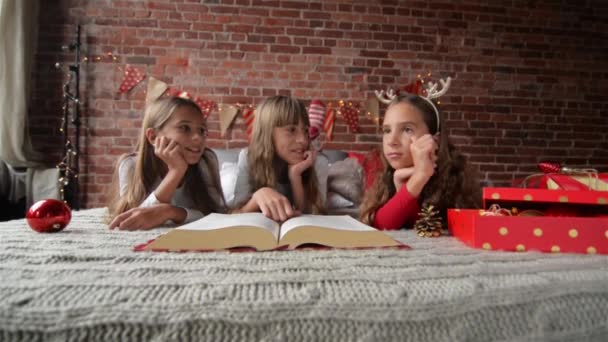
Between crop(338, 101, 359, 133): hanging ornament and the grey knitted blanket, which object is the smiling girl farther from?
crop(338, 101, 359, 133): hanging ornament

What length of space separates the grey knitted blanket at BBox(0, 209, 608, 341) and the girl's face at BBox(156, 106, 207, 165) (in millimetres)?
512

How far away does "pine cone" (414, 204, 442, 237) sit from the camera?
899 mm

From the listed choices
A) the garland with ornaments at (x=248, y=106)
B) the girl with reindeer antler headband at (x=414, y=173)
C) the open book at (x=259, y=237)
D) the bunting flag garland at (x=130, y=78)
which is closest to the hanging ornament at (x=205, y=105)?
the garland with ornaments at (x=248, y=106)

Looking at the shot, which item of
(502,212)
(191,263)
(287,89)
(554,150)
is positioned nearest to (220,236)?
(191,263)

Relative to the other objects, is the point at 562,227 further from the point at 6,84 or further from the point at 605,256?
the point at 6,84

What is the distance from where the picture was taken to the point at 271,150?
123 cm

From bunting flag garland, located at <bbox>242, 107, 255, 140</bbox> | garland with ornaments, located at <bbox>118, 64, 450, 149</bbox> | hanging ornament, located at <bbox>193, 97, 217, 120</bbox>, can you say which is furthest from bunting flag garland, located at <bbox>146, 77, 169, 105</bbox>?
bunting flag garland, located at <bbox>242, 107, 255, 140</bbox>

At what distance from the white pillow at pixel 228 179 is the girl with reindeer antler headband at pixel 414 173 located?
79cm

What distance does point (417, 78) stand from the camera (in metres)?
2.64

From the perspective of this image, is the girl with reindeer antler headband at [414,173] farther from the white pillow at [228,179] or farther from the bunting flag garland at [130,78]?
the bunting flag garland at [130,78]

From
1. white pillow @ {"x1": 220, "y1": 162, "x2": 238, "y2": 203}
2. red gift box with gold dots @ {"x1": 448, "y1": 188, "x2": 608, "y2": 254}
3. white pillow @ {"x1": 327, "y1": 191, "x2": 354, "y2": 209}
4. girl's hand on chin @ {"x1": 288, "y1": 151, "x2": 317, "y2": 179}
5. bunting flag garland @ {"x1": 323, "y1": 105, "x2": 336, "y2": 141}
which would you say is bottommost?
white pillow @ {"x1": 327, "y1": 191, "x2": 354, "y2": 209}

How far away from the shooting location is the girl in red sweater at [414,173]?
993mm

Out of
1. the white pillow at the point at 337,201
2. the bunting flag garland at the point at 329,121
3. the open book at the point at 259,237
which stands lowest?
the white pillow at the point at 337,201

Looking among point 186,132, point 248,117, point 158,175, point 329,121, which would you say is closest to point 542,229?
point 186,132
